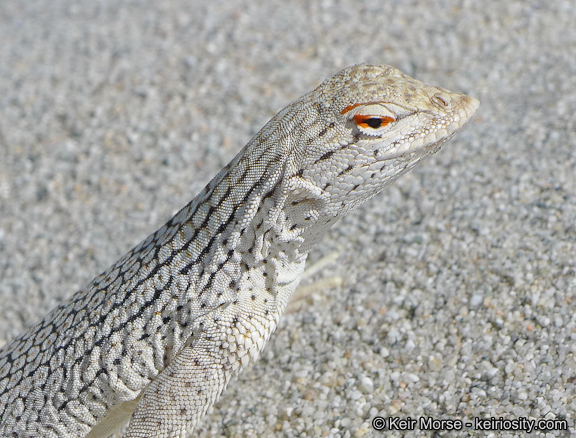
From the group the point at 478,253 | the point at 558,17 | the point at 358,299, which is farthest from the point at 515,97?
the point at 358,299

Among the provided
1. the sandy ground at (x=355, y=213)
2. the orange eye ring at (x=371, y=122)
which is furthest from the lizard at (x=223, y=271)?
the sandy ground at (x=355, y=213)

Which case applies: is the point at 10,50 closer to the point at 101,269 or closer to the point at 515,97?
the point at 101,269

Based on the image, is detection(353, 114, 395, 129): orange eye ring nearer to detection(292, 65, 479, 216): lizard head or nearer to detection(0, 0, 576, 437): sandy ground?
detection(292, 65, 479, 216): lizard head

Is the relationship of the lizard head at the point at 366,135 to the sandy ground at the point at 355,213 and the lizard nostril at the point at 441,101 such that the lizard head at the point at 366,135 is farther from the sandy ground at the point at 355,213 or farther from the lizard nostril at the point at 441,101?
the sandy ground at the point at 355,213

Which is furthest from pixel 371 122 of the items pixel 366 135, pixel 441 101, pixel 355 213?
pixel 355 213

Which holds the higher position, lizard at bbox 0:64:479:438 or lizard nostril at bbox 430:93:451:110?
lizard nostril at bbox 430:93:451:110

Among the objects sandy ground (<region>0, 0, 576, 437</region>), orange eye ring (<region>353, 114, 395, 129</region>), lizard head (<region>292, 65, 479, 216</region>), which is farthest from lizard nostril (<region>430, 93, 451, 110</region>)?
sandy ground (<region>0, 0, 576, 437</region>)
